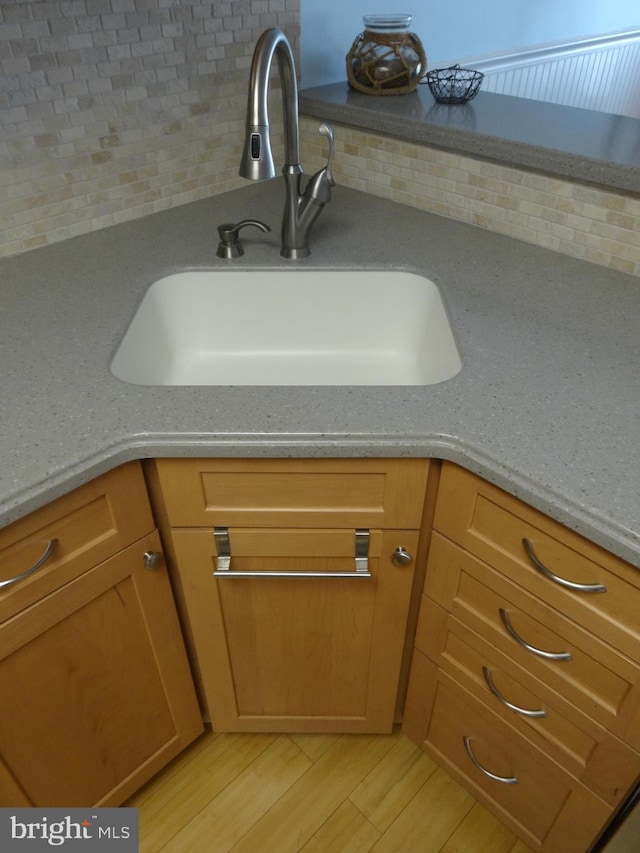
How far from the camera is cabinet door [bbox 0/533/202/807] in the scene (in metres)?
0.87

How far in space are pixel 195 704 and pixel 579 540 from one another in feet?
2.80

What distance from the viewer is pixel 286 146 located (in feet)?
3.72

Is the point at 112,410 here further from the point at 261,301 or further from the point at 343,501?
the point at 261,301

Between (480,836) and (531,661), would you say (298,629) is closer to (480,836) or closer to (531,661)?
(531,661)

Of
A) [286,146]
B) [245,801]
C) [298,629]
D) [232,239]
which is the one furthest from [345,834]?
[286,146]

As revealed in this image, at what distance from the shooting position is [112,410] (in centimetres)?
82

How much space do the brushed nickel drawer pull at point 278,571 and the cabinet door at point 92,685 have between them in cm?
10

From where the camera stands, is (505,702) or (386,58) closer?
(505,702)

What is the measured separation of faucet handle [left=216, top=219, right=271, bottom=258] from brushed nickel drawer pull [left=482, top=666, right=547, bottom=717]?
891 millimetres

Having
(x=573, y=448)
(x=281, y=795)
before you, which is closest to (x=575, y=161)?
(x=573, y=448)

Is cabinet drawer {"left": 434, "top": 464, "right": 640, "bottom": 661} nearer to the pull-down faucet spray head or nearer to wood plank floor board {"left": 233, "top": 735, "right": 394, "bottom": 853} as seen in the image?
the pull-down faucet spray head

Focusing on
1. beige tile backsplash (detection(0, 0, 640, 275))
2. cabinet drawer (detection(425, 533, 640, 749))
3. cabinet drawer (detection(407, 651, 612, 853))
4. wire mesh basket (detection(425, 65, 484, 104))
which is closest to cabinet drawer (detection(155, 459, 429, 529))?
cabinet drawer (detection(425, 533, 640, 749))

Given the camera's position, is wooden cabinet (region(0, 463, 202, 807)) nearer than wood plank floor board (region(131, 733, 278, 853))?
Yes

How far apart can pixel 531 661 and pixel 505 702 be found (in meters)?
0.12
